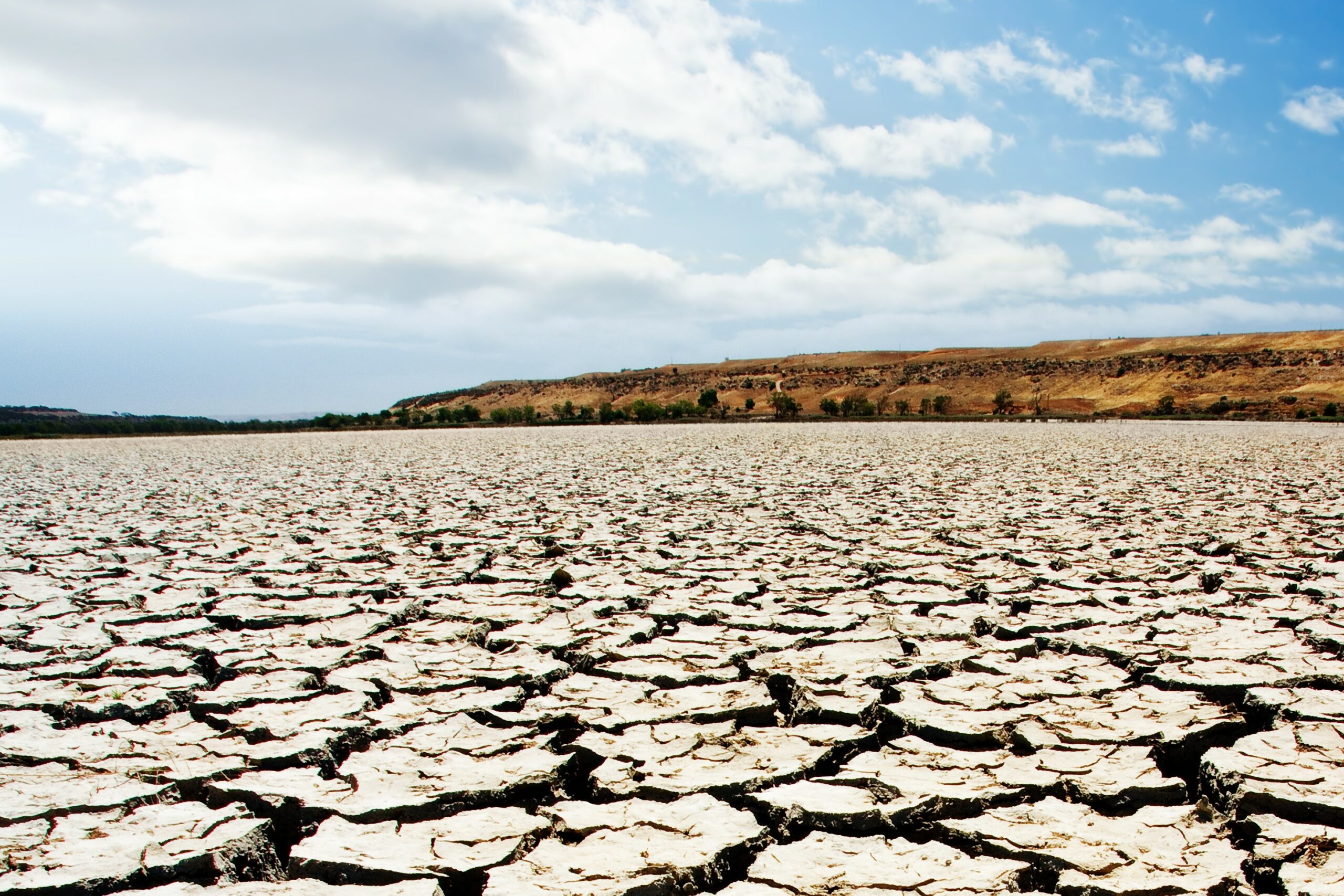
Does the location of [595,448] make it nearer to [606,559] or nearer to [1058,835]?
[606,559]

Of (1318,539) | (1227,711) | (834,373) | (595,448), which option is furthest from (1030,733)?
(834,373)

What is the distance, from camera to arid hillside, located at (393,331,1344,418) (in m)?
42.6

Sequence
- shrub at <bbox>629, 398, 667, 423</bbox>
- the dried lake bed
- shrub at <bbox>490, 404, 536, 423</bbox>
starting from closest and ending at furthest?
the dried lake bed < shrub at <bbox>490, 404, 536, 423</bbox> < shrub at <bbox>629, 398, 667, 423</bbox>

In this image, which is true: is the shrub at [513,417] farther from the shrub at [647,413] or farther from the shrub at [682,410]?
the shrub at [682,410]

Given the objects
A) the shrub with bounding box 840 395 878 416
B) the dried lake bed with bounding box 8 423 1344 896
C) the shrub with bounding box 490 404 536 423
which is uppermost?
the shrub with bounding box 490 404 536 423

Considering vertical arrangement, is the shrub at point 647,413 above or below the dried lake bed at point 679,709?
above

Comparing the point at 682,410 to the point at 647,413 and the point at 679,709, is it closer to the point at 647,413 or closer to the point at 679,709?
the point at 647,413

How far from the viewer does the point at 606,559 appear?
14.4 feet

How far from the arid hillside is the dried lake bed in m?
37.2

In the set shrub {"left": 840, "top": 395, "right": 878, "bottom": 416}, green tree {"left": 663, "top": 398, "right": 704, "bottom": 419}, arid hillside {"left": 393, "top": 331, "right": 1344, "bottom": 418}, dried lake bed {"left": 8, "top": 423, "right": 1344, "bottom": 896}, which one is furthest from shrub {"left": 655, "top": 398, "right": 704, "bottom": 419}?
dried lake bed {"left": 8, "top": 423, "right": 1344, "bottom": 896}

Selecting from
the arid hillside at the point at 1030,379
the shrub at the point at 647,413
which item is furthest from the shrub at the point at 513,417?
the arid hillside at the point at 1030,379

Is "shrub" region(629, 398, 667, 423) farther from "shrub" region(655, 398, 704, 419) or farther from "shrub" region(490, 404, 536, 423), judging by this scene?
"shrub" region(490, 404, 536, 423)

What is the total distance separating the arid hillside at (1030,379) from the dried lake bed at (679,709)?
37.2 meters

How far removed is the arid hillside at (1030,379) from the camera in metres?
42.6
